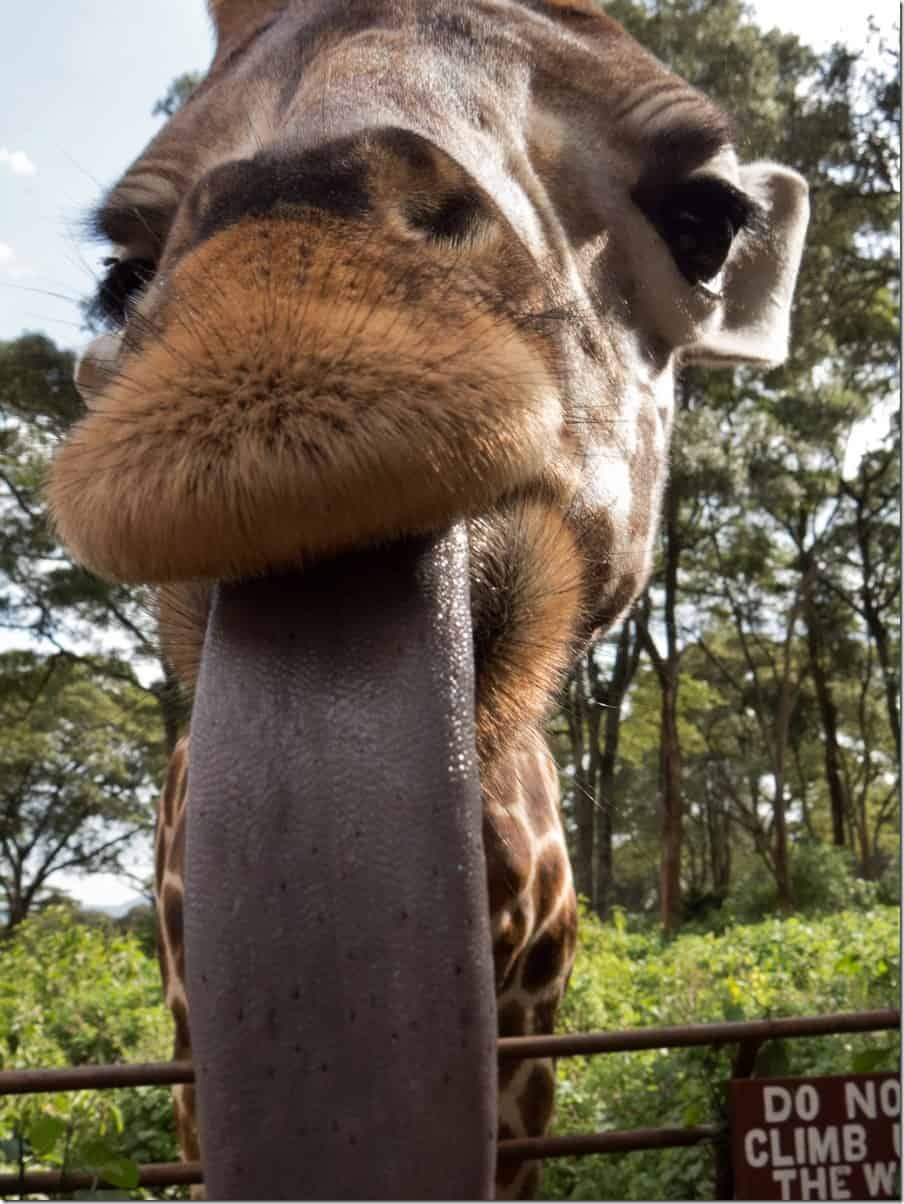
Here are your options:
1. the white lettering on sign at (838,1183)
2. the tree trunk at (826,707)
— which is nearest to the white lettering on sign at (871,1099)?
the white lettering on sign at (838,1183)

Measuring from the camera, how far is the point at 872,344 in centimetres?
1507

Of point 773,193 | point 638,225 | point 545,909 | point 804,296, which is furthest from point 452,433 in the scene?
point 804,296

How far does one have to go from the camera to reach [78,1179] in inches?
82.2

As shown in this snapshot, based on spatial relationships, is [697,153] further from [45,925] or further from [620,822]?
[620,822]

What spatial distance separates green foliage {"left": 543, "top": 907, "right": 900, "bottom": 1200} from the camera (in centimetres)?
469

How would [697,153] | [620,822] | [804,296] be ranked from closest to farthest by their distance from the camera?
1. [697,153]
2. [804,296]
3. [620,822]

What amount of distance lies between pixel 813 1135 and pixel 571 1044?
680mm

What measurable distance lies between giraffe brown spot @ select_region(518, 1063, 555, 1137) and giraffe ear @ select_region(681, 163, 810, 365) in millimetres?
1660

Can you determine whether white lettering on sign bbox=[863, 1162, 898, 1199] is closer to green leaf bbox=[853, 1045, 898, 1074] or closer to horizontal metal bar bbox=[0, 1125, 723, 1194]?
green leaf bbox=[853, 1045, 898, 1074]

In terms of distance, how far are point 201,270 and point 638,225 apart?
0.82 metres

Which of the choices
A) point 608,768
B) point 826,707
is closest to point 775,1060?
point 608,768

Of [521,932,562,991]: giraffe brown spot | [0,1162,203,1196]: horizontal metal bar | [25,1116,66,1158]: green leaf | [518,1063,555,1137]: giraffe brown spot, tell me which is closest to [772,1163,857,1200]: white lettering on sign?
[518,1063,555,1137]: giraffe brown spot

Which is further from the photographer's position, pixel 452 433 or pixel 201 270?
pixel 201 270

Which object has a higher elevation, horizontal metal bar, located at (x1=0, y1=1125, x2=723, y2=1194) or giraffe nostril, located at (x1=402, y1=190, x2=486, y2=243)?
giraffe nostril, located at (x1=402, y1=190, x2=486, y2=243)
